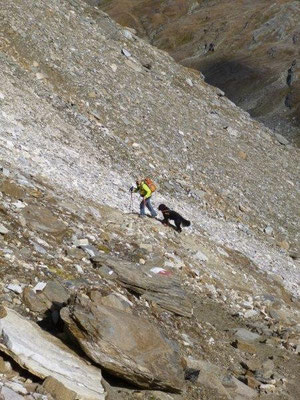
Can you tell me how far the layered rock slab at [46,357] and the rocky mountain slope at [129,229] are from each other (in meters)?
0.03

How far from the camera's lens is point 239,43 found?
125m

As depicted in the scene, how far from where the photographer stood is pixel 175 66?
38.0 m

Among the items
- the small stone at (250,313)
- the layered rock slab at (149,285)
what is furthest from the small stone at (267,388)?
the small stone at (250,313)

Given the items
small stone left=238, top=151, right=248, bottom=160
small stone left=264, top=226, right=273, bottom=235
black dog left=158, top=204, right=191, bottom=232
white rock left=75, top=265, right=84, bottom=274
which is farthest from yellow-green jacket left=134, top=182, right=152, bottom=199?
small stone left=238, top=151, right=248, bottom=160

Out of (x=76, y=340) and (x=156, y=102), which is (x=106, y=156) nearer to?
(x=156, y=102)

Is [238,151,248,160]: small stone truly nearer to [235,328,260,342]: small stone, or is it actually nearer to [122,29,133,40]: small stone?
[122,29,133,40]: small stone

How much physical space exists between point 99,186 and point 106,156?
393cm

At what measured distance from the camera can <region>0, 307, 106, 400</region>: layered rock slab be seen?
7965 mm

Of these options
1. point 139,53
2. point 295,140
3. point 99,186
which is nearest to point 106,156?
point 99,186

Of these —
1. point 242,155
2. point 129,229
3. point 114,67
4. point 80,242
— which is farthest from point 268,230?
point 80,242

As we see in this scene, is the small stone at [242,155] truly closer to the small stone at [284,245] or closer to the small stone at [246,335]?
the small stone at [284,245]

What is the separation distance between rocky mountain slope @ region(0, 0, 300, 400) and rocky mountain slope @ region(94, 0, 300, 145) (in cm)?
3663

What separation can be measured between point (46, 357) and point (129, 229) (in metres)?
9.51

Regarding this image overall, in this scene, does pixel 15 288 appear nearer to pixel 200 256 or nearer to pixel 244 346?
pixel 244 346
